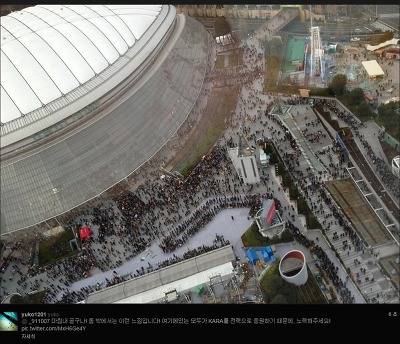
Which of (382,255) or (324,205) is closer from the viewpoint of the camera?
(382,255)

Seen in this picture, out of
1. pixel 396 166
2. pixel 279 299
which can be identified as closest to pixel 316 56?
pixel 396 166

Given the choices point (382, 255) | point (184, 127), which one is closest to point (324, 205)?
point (382, 255)

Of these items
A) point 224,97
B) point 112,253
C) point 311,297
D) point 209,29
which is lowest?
point 311,297

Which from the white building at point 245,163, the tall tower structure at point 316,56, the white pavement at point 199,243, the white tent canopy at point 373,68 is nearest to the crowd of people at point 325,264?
the white pavement at point 199,243

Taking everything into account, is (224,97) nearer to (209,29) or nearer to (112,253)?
(209,29)

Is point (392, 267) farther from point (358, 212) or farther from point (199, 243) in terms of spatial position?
point (199, 243)

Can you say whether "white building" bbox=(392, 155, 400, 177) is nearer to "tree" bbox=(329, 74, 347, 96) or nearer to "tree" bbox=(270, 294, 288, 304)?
"tree" bbox=(329, 74, 347, 96)
